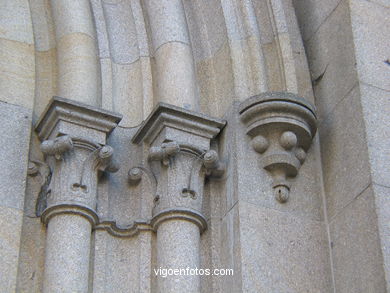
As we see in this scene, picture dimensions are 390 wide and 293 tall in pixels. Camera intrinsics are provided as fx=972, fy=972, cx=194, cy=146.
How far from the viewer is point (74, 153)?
495cm

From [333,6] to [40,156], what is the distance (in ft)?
6.14

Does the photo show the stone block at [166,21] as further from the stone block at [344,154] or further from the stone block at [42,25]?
the stone block at [344,154]

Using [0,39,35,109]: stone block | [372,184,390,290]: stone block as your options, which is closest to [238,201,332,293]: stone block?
[372,184,390,290]: stone block

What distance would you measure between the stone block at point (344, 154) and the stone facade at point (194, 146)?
0.03 ft

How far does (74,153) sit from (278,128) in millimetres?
1067

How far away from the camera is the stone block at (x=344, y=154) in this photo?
488cm

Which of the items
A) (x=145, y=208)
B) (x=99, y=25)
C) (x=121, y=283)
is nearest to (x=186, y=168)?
(x=145, y=208)

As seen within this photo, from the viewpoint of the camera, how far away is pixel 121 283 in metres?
4.78

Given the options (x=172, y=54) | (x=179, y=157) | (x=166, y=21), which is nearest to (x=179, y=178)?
(x=179, y=157)

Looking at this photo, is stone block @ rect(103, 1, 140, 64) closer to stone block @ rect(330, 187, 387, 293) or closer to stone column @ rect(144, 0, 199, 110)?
stone column @ rect(144, 0, 199, 110)

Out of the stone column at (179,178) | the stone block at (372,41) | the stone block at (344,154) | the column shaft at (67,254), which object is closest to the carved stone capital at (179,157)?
the stone column at (179,178)

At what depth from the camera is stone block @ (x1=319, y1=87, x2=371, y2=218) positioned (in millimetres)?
4879

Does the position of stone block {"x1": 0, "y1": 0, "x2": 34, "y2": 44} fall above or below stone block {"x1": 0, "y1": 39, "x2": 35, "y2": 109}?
above

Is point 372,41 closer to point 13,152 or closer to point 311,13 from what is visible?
point 311,13
